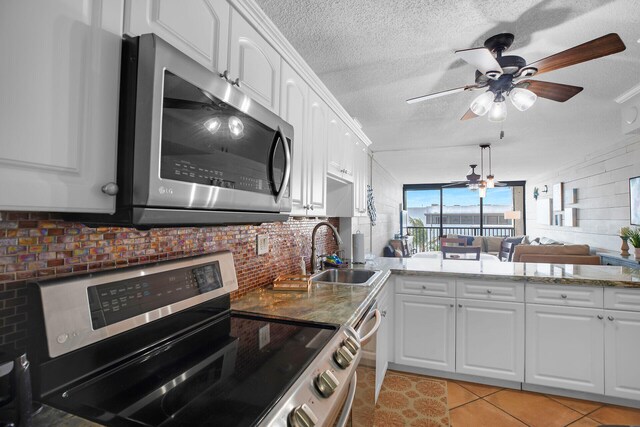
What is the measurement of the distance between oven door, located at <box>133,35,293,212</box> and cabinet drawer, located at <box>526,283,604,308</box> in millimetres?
2021

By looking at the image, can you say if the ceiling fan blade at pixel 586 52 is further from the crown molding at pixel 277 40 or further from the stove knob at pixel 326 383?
the stove knob at pixel 326 383

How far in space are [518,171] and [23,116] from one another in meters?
7.65

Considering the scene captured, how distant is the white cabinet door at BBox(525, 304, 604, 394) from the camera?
205 centimetres

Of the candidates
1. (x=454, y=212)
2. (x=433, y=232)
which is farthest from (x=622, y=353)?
(x=454, y=212)

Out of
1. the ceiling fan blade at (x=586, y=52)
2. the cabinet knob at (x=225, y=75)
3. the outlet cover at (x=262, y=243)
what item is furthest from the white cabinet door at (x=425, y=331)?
the cabinet knob at (x=225, y=75)

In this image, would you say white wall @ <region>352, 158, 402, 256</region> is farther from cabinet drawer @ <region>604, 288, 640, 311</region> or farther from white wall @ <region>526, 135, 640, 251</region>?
white wall @ <region>526, 135, 640, 251</region>

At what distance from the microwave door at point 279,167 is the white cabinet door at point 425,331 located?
166 centimetres

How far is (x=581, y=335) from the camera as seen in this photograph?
2.07 m

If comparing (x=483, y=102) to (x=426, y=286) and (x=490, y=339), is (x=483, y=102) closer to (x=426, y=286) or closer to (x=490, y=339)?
(x=426, y=286)

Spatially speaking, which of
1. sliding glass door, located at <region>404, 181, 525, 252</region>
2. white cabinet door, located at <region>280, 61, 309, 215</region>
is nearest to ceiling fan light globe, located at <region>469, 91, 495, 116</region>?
white cabinet door, located at <region>280, 61, 309, 215</region>

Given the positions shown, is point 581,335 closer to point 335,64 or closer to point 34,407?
point 335,64

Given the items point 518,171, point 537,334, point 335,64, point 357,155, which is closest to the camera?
point 335,64

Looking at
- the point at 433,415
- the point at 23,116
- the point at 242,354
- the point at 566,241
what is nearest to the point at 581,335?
the point at 433,415

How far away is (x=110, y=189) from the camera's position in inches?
25.9
